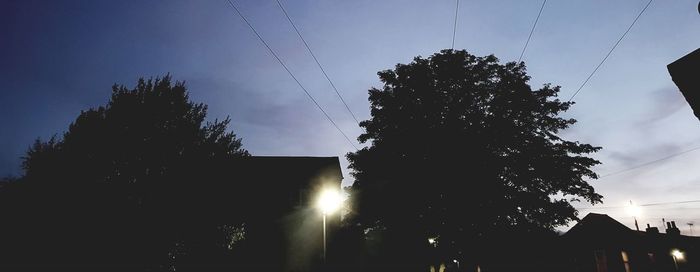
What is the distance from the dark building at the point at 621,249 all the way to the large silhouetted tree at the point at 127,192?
26.8 meters

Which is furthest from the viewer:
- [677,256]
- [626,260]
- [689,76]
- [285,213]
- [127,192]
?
[677,256]

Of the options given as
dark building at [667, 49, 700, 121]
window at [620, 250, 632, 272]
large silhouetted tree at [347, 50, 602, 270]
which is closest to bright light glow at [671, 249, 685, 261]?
window at [620, 250, 632, 272]

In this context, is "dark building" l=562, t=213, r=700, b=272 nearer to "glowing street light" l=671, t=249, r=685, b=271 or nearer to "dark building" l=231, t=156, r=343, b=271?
"glowing street light" l=671, t=249, r=685, b=271

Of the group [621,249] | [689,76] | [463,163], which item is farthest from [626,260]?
[689,76]

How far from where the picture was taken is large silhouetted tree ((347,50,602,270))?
49.8 ft

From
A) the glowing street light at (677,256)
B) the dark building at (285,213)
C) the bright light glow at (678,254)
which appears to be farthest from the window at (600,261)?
the dark building at (285,213)

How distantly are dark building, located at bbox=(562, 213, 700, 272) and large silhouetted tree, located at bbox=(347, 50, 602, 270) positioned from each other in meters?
13.2

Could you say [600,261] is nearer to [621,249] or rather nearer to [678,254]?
[621,249]

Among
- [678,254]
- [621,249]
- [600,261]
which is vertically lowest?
[600,261]

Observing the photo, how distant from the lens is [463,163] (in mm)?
15656

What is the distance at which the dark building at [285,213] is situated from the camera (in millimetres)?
20734

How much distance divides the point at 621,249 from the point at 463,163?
64.5 feet

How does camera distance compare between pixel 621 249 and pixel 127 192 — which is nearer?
pixel 127 192

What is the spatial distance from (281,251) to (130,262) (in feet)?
38.9
